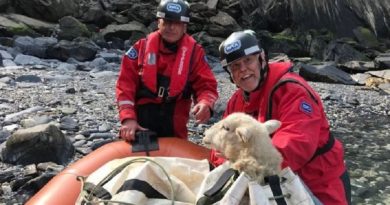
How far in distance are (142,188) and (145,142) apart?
1681 mm

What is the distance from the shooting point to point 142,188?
3.33 metres

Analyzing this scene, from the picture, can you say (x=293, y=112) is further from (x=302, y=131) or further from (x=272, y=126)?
(x=272, y=126)

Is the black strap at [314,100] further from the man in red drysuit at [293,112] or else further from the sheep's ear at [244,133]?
the sheep's ear at [244,133]

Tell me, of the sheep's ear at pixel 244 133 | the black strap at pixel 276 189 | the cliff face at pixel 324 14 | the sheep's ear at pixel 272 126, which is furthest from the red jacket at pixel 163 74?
the cliff face at pixel 324 14

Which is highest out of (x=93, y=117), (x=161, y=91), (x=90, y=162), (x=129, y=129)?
(x=161, y=91)

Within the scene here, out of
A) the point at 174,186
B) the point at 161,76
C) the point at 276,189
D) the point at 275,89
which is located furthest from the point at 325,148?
the point at 161,76

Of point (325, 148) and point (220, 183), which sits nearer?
point (220, 183)

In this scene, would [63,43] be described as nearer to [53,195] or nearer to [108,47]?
[108,47]

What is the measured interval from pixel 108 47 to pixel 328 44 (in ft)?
34.5

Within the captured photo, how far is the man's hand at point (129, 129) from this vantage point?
16.8ft

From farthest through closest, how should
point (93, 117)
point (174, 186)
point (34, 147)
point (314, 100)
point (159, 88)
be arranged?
point (93, 117), point (34, 147), point (159, 88), point (314, 100), point (174, 186)

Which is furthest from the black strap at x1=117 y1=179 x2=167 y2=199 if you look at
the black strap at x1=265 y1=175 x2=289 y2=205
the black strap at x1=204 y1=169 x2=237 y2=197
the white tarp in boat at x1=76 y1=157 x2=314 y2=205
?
the black strap at x1=265 y1=175 x2=289 y2=205

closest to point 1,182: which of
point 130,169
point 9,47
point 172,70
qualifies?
point 172,70

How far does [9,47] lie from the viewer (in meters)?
16.7
